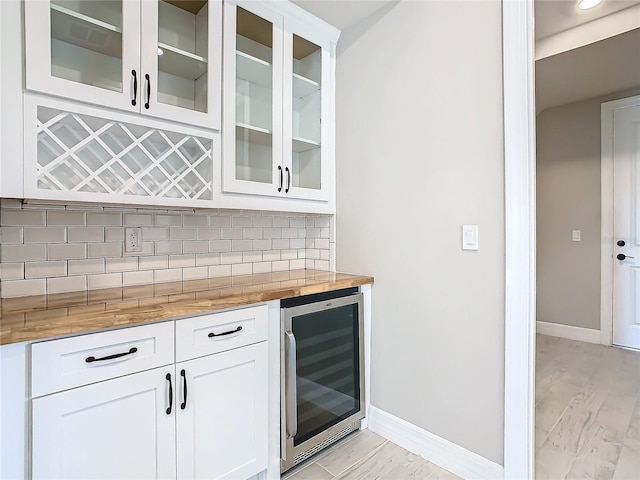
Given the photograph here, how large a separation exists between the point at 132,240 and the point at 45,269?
367mm

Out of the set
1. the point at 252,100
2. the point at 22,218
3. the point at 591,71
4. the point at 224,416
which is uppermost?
the point at 591,71

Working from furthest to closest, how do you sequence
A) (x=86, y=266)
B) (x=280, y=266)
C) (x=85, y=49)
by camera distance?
(x=280, y=266) < (x=86, y=266) < (x=85, y=49)

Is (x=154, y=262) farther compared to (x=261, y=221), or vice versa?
(x=261, y=221)


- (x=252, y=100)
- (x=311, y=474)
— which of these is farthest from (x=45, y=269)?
(x=311, y=474)

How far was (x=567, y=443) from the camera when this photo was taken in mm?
1965

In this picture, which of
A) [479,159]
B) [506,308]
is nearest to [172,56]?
[479,159]

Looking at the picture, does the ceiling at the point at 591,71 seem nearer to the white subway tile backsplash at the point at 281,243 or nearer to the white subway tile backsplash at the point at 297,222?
the white subway tile backsplash at the point at 297,222

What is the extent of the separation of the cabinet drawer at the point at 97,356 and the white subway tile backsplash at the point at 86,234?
677mm

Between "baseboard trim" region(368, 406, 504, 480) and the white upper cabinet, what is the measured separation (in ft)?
4.54

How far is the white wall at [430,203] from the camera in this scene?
163 cm

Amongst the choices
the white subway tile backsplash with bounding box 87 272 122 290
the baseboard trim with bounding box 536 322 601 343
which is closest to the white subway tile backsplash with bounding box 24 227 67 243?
the white subway tile backsplash with bounding box 87 272 122 290

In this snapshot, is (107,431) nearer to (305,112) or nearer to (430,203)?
(430,203)

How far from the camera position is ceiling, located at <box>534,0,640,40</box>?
2.35 m

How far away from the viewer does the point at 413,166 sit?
6.25 ft
